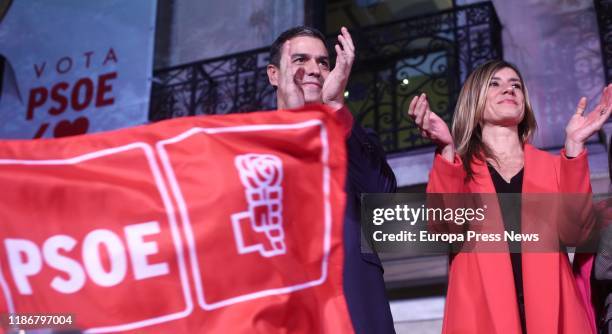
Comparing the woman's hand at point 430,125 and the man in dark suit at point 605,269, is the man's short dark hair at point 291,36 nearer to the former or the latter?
the woman's hand at point 430,125

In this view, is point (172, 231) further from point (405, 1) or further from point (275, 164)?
point (405, 1)

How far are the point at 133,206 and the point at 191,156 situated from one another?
187 mm

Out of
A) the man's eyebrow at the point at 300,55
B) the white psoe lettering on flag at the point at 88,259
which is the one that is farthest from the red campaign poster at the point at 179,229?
the man's eyebrow at the point at 300,55

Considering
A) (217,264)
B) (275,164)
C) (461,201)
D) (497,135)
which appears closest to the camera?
(217,264)

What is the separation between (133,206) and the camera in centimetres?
193

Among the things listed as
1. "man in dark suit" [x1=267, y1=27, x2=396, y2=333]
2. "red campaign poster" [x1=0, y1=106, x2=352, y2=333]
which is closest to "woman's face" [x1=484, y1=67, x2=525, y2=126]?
"man in dark suit" [x1=267, y1=27, x2=396, y2=333]

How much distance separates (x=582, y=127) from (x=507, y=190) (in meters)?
0.30

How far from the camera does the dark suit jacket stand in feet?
6.94

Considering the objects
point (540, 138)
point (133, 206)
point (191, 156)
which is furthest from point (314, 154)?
point (540, 138)

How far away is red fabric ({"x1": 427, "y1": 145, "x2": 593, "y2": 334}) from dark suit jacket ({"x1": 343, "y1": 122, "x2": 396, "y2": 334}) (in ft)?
0.58

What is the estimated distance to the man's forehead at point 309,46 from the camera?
2.60 meters

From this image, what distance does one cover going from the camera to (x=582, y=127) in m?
2.42

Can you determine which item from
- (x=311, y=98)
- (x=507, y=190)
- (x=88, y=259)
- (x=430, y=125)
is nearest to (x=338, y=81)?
(x=311, y=98)

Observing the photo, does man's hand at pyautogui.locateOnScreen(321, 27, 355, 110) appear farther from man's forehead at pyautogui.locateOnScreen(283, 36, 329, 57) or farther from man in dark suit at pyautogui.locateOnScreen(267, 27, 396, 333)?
man's forehead at pyautogui.locateOnScreen(283, 36, 329, 57)
